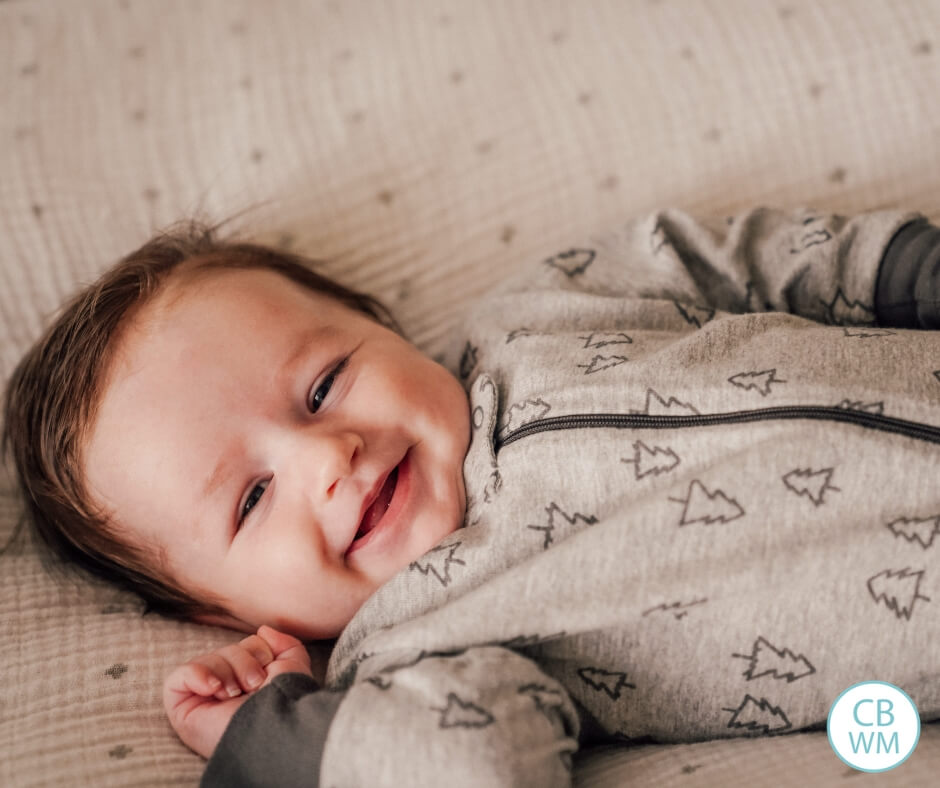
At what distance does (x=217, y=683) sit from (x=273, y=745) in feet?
0.37

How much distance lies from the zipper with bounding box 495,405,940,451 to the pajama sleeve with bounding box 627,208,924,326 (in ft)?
0.92

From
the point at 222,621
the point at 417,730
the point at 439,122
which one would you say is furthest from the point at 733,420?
the point at 439,122

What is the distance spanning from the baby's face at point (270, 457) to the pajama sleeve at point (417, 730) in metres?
0.14

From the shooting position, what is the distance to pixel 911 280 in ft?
3.47

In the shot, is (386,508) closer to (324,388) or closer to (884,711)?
(324,388)

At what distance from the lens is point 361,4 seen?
143 centimetres

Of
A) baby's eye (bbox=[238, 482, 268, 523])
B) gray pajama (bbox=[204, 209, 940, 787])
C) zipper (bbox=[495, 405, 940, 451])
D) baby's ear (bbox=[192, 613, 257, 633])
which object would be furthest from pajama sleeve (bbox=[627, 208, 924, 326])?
baby's ear (bbox=[192, 613, 257, 633])

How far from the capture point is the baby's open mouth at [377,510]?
94 centimetres

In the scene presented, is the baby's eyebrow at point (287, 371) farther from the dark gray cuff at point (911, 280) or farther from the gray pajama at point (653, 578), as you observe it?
the dark gray cuff at point (911, 280)

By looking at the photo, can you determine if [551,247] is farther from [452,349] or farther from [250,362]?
[250,362]

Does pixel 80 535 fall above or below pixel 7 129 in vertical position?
below

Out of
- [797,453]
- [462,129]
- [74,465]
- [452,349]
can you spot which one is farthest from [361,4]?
[797,453]

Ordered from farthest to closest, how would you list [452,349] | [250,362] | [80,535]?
[452,349]
[80,535]
[250,362]

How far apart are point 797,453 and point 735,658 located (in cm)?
21
